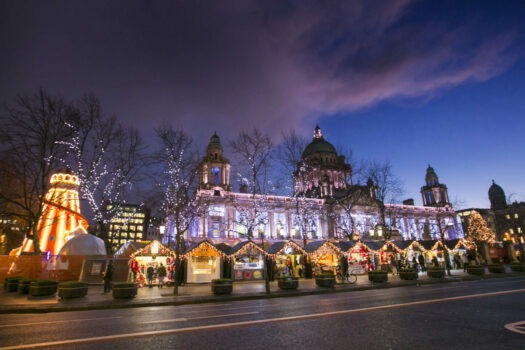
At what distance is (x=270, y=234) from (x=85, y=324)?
52.1 m

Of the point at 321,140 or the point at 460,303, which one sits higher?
the point at 321,140

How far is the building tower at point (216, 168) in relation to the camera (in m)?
62.3

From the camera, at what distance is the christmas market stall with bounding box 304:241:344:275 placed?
29969 mm

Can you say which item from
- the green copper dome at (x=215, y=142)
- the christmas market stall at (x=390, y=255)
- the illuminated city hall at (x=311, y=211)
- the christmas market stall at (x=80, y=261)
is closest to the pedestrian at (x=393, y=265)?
the christmas market stall at (x=390, y=255)

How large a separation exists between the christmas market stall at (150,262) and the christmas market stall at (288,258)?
936 cm

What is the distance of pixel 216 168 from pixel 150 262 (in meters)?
39.4

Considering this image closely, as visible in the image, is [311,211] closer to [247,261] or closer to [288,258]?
A: [288,258]

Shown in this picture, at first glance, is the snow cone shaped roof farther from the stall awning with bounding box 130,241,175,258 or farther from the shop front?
the shop front

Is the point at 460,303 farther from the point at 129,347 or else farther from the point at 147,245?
the point at 147,245

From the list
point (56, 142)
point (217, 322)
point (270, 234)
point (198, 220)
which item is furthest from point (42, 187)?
point (270, 234)

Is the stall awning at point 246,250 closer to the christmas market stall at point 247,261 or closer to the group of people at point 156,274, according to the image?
the christmas market stall at point 247,261

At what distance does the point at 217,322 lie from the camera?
8.59m

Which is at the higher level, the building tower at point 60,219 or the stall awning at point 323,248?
the building tower at point 60,219

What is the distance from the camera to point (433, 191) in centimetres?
9575
